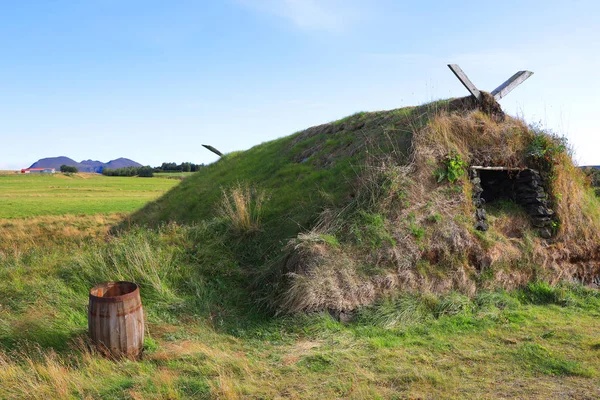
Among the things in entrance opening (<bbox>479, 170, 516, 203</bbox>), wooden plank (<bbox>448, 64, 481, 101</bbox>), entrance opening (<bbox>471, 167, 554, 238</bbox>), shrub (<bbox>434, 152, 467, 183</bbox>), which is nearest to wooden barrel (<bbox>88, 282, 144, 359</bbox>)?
A: shrub (<bbox>434, 152, 467, 183</bbox>)

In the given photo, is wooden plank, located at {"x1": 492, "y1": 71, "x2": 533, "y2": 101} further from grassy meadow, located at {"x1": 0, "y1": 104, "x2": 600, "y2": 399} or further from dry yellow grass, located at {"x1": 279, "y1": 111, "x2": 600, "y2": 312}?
grassy meadow, located at {"x1": 0, "y1": 104, "x2": 600, "y2": 399}

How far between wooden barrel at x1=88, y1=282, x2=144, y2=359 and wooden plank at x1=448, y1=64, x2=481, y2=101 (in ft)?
28.4

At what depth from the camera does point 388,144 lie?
10.5 m

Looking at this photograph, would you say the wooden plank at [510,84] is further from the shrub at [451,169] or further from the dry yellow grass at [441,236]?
the shrub at [451,169]

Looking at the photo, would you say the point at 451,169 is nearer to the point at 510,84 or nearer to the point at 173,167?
the point at 510,84

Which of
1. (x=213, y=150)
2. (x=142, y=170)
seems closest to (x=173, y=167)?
(x=142, y=170)

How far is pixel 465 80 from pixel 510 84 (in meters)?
1.72

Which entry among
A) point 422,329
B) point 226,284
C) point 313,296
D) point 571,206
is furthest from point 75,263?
point 571,206

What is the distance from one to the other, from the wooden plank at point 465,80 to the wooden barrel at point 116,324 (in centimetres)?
866

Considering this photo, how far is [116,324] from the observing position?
544 centimetres

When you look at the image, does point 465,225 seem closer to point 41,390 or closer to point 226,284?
point 226,284

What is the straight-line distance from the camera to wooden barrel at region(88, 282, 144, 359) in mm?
5414

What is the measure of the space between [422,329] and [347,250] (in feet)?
6.01

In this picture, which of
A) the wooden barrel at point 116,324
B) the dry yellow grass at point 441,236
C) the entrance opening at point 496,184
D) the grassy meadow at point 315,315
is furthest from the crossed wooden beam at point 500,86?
the wooden barrel at point 116,324
